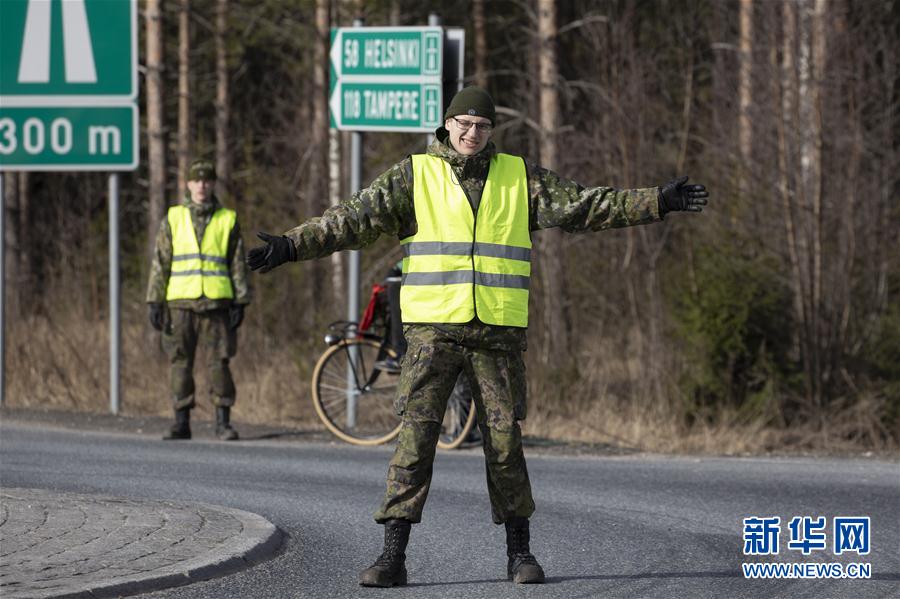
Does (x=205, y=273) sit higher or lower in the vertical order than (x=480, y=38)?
lower

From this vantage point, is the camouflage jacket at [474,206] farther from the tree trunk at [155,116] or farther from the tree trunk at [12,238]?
the tree trunk at [12,238]

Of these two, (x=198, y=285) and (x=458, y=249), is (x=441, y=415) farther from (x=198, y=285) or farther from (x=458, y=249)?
(x=198, y=285)

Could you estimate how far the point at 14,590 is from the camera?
6234mm

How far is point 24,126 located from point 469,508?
291 inches

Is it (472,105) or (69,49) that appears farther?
(69,49)

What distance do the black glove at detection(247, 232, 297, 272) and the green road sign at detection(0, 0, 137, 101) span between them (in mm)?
8314

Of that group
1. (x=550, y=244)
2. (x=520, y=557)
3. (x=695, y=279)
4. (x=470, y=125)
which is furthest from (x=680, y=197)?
(x=550, y=244)

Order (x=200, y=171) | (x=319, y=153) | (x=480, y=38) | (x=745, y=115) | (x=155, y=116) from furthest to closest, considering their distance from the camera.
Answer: (x=480, y=38) → (x=155, y=116) → (x=319, y=153) → (x=745, y=115) → (x=200, y=171)

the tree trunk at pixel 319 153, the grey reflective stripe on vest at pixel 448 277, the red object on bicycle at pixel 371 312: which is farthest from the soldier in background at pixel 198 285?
the grey reflective stripe on vest at pixel 448 277

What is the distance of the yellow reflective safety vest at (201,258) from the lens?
40.7 feet

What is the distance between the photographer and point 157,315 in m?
12.6

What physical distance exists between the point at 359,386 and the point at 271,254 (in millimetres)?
6732

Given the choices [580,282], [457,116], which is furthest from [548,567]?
[580,282]

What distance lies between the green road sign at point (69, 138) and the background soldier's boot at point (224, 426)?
9.13ft
